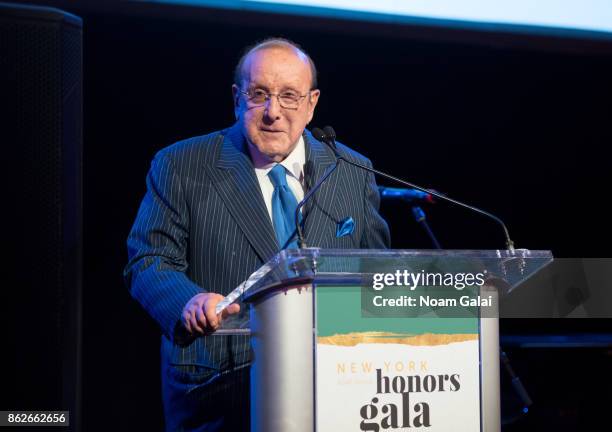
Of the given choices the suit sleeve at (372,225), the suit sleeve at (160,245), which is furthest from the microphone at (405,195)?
the suit sleeve at (160,245)

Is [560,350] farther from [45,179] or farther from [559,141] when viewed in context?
[45,179]

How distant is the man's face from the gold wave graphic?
922 millimetres

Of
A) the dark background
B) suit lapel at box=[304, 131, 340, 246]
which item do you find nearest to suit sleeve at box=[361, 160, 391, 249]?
suit lapel at box=[304, 131, 340, 246]

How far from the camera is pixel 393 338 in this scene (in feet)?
5.06

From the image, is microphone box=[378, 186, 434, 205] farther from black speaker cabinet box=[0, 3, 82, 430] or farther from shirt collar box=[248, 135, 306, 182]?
black speaker cabinet box=[0, 3, 82, 430]

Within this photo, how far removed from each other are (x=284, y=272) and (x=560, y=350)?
220cm

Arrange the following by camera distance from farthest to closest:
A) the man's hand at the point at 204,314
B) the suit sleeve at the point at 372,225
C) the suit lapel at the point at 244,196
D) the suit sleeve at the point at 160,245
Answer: the suit sleeve at the point at 372,225, the suit lapel at the point at 244,196, the suit sleeve at the point at 160,245, the man's hand at the point at 204,314

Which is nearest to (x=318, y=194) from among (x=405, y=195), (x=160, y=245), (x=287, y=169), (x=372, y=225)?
(x=287, y=169)

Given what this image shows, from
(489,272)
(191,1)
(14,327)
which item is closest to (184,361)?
(14,327)

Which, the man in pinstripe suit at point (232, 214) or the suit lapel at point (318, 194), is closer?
the man in pinstripe suit at point (232, 214)

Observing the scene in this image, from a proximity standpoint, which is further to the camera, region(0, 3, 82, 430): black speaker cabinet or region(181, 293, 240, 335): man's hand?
region(0, 3, 82, 430): black speaker cabinet

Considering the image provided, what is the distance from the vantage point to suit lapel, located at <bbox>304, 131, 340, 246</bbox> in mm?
2260

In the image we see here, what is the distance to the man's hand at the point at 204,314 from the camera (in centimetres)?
158

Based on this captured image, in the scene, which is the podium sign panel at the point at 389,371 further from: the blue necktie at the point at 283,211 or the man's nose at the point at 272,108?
the man's nose at the point at 272,108
